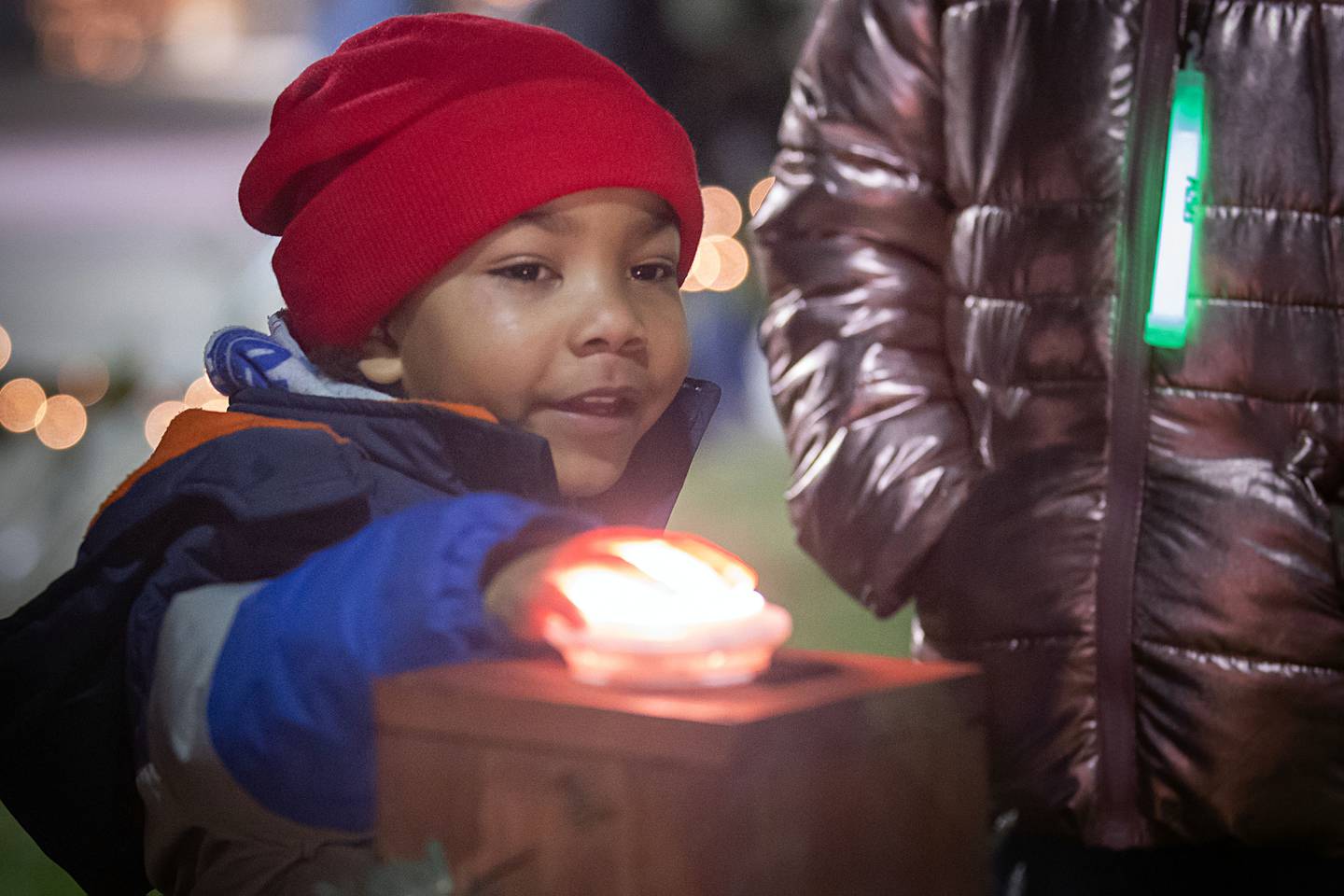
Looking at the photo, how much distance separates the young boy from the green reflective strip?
2.00 feet

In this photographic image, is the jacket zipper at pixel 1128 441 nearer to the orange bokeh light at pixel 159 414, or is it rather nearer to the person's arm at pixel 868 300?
the person's arm at pixel 868 300

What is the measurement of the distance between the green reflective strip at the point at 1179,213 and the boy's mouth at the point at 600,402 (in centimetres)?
74

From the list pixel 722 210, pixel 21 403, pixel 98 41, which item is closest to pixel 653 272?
pixel 21 403

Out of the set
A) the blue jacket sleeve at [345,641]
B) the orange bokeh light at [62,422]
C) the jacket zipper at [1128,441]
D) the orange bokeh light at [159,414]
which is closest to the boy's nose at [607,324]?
the blue jacket sleeve at [345,641]

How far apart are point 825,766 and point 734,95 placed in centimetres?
814

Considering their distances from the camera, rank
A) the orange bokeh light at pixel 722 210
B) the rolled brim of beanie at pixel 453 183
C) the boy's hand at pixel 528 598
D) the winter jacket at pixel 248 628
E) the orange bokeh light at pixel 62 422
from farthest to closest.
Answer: the orange bokeh light at pixel 722 210
the orange bokeh light at pixel 62 422
the rolled brim of beanie at pixel 453 183
the winter jacket at pixel 248 628
the boy's hand at pixel 528 598

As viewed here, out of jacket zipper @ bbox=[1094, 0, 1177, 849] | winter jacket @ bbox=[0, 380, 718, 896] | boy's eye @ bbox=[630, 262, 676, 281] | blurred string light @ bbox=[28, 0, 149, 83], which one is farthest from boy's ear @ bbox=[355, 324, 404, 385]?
blurred string light @ bbox=[28, 0, 149, 83]

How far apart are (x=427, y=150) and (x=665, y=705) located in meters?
0.78

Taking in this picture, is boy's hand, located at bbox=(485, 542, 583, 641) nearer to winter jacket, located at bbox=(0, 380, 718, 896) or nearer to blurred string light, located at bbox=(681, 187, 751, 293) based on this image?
winter jacket, located at bbox=(0, 380, 718, 896)

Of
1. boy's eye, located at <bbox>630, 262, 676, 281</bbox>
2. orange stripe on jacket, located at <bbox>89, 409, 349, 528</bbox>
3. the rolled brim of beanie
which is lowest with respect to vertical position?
orange stripe on jacket, located at <bbox>89, 409, 349, 528</bbox>

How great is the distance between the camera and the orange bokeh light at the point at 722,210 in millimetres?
Result: 9109

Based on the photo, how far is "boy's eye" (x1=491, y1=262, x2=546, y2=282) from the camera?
1.34 m

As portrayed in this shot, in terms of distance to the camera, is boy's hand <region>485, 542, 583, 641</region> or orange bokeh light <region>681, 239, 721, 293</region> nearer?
boy's hand <region>485, 542, 583, 641</region>

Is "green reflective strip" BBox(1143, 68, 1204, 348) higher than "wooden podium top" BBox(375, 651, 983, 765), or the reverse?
"green reflective strip" BBox(1143, 68, 1204, 348)
